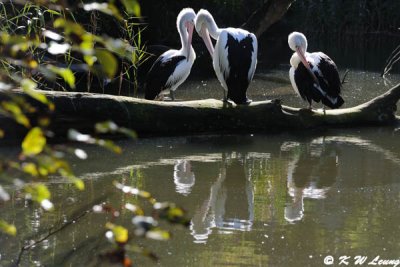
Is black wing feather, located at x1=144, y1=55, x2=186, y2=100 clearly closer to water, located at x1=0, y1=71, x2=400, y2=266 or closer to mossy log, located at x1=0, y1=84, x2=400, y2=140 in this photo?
mossy log, located at x1=0, y1=84, x2=400, y2=140

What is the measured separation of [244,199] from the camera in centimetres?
480

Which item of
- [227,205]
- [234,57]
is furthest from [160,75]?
[227,205]

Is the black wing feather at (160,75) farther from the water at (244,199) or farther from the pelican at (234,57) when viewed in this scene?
the water at (244,199)

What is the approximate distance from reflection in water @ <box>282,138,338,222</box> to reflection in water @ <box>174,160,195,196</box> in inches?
27.2

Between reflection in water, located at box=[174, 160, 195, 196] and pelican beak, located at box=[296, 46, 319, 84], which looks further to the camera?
pelican beak, located at box=[296, 46, 319, 84]

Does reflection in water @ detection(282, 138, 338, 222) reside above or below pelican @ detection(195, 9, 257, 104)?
below

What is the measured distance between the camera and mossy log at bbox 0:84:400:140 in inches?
241

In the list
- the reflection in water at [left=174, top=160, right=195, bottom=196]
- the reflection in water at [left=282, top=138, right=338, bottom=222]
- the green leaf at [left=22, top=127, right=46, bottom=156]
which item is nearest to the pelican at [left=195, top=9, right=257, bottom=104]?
the reflection in water at [left=282, top=138, right=338, bottom=222]

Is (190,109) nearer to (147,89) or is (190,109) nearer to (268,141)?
(268,141)

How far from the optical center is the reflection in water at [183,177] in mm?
5004

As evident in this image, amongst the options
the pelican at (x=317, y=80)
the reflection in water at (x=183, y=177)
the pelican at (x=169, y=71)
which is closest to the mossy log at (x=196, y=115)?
the pelican at (x=317, y=80)

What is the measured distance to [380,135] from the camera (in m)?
6.92

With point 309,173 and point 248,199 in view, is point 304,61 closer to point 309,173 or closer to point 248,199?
point 309,173

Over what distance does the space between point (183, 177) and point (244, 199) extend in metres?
0.69
